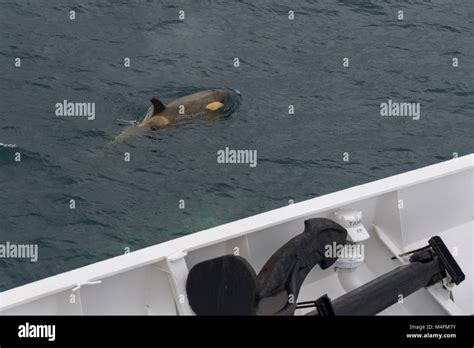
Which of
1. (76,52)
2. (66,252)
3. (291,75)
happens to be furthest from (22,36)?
(66,252)

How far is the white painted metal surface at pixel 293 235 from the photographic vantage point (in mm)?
8180

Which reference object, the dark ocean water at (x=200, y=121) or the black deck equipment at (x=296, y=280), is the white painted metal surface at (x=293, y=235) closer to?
the black deck equipment at (x=296, y=280)

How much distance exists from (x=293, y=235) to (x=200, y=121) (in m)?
10.3

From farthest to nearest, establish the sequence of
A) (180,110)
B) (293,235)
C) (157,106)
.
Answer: (180,110)
(157,106)
(293,235)

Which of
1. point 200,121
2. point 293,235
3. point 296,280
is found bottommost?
point 296,280

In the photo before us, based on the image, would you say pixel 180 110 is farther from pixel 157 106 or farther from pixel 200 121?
pixel 157 106

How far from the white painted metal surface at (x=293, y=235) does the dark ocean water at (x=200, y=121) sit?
687 cm

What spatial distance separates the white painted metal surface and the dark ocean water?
270 inches

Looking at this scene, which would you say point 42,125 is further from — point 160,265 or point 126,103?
point 160,265

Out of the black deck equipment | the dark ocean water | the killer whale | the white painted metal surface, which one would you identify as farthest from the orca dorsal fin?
the black deck equipment

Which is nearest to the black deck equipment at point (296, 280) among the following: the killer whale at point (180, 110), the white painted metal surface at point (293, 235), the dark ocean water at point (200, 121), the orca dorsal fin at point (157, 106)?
the white painted metal surface at point (293, 235)

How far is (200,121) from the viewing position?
19453 millimetres

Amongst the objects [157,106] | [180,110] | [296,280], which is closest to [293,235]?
[296,280]

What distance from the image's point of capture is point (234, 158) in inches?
738
